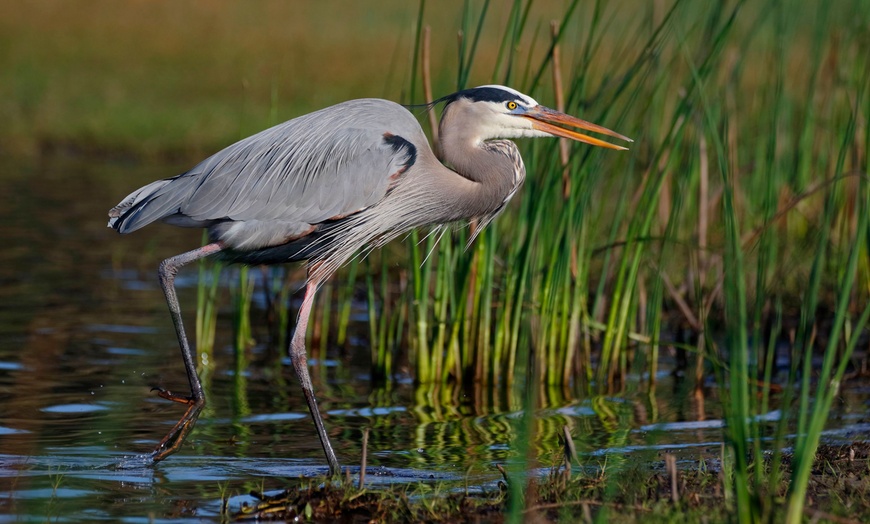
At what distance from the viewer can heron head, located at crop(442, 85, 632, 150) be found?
5.36 m

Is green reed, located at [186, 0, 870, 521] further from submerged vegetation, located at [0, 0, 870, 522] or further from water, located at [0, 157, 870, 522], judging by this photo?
water, located at [0, 157, 870, 522]

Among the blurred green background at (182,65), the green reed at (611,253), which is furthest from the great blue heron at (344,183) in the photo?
the blurred green background at (182,65)

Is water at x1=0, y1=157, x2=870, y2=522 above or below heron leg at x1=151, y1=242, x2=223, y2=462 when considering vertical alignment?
below

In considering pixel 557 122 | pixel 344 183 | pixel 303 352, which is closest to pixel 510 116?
pixel 557 122

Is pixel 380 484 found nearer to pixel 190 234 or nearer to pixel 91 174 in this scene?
pixel 190 234

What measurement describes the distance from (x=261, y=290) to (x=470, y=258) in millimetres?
3548

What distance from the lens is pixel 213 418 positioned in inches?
231

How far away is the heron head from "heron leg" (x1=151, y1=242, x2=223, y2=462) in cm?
133

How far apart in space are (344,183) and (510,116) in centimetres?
83

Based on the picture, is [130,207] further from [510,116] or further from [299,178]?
[510,116]

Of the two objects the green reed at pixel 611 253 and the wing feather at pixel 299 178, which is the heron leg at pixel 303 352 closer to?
the wing feather at pixel 299 178

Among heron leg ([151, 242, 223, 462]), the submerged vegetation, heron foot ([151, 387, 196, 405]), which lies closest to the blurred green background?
the submerged vegetation

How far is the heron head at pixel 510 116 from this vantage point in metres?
5.36

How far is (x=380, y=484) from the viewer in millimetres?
4602
